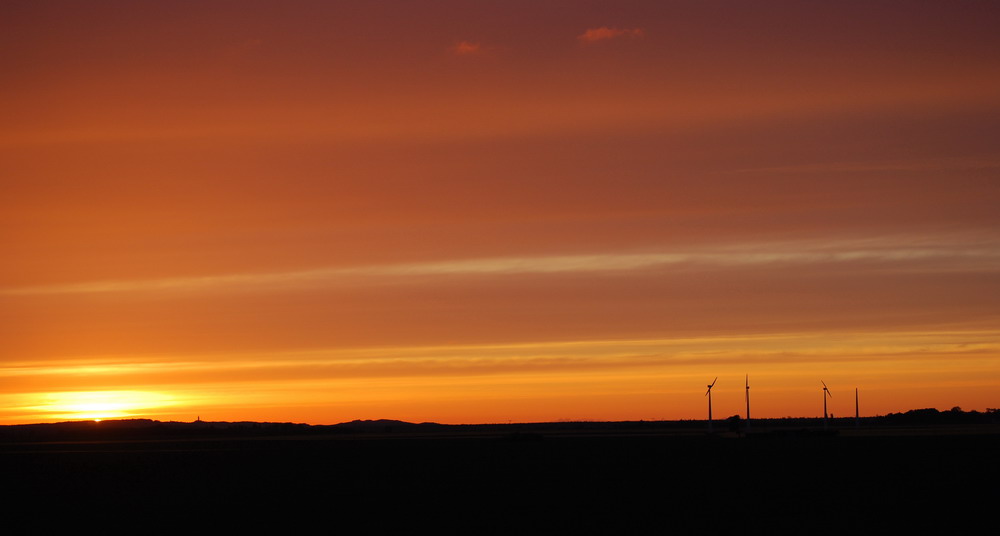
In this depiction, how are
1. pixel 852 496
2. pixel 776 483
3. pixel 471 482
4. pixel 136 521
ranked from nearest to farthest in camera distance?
pixel 136 521 < pixel 852 496 < pixel 776 483 < pixel 471 482

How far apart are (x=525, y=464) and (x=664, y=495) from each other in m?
29.4

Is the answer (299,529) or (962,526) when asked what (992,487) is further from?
(299,529)

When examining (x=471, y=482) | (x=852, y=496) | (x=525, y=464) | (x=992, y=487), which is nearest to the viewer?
(x=852, y=496)

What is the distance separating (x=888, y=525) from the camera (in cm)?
3447

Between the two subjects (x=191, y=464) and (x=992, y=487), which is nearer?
(x=992, y=487)

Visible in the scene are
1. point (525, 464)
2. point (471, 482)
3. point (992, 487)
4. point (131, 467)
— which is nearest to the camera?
point (992, 487)

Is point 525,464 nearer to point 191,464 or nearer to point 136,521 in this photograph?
point 191,464

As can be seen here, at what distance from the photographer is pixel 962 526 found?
33.9 m

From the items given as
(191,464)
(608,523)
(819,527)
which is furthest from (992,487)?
Result: (191,464)

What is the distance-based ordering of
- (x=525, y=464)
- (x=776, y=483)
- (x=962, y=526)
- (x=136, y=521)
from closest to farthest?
(x=962, y=526) < (x=136, y=521) < (x=776, y=483) < (x=525, y=464)

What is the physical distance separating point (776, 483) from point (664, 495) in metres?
9.02

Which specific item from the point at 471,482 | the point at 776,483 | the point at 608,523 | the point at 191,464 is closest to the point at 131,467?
the point at 191,464

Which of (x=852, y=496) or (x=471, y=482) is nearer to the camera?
(x=852, y=496)

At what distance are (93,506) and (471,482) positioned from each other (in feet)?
61.5
